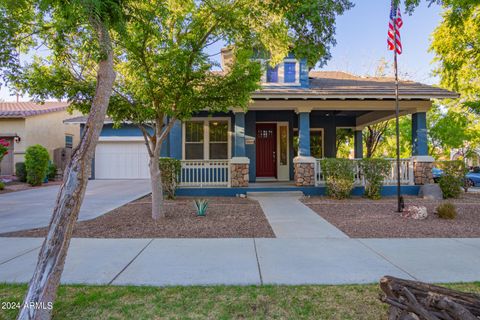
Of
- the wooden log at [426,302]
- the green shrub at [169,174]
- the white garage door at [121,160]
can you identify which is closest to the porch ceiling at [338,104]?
the green shrub at [169,174]

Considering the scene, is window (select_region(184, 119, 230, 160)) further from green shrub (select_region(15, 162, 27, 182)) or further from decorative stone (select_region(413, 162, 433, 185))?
green shrub (select_region(15, 162, 27, 182))

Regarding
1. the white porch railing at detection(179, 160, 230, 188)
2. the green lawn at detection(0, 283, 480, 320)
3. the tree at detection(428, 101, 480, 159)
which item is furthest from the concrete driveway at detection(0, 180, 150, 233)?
the tree at detection(428, 101, 480, 159)

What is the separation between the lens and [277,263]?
4.26m

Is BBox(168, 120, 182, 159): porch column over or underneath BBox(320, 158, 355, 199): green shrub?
over

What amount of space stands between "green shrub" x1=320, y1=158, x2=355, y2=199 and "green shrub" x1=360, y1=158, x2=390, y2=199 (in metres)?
0.56

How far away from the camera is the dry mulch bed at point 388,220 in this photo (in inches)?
236

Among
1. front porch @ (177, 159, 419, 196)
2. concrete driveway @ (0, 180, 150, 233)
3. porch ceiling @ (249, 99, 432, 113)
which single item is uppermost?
porch ceiling @ (249, 99, 432, 113)

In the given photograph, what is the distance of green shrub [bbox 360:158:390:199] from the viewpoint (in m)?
10.5

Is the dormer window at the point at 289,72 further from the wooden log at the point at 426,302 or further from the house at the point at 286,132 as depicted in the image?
the wooden log at the point at 426,302

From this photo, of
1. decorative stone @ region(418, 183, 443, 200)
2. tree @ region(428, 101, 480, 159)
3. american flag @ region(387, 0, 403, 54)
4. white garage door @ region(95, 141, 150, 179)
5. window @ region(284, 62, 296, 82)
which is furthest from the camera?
white garage door @ region(95, 141, 150, 179)

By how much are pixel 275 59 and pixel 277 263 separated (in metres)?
4.72

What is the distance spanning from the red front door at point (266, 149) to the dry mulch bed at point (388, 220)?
3565mm

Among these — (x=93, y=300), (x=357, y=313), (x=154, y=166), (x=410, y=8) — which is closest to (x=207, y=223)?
(x=154, y=166)

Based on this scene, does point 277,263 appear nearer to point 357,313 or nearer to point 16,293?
point 357,313
